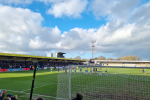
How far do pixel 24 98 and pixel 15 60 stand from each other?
34.8 metres

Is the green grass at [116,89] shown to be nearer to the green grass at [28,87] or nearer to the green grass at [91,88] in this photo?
the green grass at [91,88]

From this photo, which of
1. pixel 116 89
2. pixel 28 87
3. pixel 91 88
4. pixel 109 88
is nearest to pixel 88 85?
pixel 91 88

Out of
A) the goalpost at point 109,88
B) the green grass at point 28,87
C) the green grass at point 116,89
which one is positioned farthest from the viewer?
the green grass at point 28,87

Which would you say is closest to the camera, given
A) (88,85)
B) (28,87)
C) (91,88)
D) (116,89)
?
(116,89)

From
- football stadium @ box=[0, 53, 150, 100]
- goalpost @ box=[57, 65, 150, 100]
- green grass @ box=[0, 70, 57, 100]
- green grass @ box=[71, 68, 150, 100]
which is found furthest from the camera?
green grass @ box=[0, 70, 57, 100]

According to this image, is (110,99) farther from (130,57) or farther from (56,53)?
(130,57)

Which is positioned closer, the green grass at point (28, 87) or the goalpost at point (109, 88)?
the goalpost at point (109, 88)

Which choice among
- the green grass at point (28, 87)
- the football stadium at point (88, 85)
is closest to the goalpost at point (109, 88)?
the football stadium at point (88, 85)

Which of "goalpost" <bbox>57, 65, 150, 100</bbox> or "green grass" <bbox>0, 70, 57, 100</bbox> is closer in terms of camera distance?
"goalpost" <bbox>57, 65, 150, 100</bbox>

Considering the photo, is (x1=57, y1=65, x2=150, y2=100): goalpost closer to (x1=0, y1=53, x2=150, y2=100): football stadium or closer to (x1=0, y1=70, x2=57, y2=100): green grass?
(x1=0, y1=53, x2=150, y2=100): football stadium

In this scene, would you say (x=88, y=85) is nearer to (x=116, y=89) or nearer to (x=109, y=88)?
(x=109, y=88)

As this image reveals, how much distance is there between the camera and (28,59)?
4197 cm

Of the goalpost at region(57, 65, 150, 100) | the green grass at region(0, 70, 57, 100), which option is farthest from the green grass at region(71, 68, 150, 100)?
the green grass at region(0, 70, 57, 100)

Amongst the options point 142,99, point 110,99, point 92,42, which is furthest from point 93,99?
point 92,42
